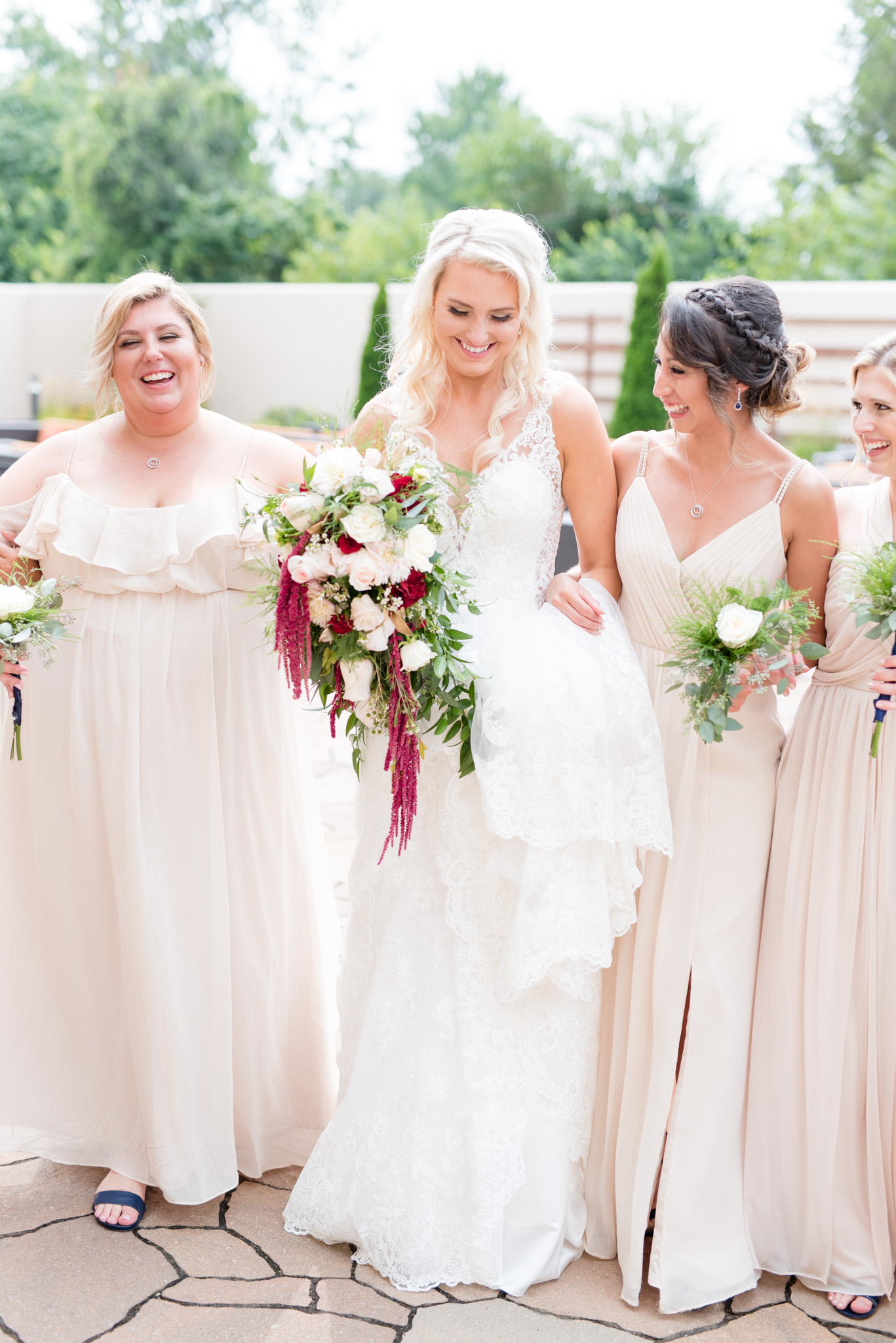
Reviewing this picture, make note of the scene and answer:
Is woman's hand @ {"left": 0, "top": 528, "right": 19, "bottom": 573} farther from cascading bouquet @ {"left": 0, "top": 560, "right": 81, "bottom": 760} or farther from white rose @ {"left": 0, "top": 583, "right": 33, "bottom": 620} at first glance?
white rose @ {"left": 0, "top": 583, "right": 33, "bottom": 620}

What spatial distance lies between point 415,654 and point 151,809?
0.92 metres

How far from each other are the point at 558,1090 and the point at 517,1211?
294 millimetres

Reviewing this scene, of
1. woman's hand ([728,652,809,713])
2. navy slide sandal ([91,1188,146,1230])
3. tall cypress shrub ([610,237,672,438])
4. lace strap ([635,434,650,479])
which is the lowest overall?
navy slide sandal ([91,1188,146,1230])

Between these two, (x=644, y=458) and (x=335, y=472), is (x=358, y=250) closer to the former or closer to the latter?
(x=644, y=458)

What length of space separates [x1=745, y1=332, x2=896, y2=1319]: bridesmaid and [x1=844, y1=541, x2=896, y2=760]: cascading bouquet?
97mm

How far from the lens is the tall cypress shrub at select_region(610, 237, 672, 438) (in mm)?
13250

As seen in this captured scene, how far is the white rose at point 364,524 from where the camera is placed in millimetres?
2391

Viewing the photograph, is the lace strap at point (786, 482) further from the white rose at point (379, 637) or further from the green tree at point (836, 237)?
the green tree at point (836, 237)

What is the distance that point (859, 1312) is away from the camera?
2639mm

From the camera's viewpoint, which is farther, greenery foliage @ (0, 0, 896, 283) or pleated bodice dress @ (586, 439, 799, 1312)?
greenery foliage @ (0, 0, 896, 283)

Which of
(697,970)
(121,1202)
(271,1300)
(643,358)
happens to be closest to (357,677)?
(697,970)

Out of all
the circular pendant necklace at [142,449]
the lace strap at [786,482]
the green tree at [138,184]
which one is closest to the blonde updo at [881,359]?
the lace strap at [786,482]

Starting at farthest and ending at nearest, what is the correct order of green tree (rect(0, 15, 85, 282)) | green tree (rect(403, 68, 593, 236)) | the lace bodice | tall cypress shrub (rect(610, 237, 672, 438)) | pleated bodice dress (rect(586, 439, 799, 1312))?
green tree (rect(403, 68, 593, 236))
green tree (rect(0, 15, 85, 282))
tall cypress shrub (rect(610, 237, 672, 438))
the lace bodice
pleated bodice dress (rect(586, 439, 799, 1312))

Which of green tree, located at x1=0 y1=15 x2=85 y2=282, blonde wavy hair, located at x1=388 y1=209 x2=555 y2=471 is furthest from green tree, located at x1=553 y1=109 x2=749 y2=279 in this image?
blonde wavy hair, located at x1=388 y1=209 x2=555 y2=471
